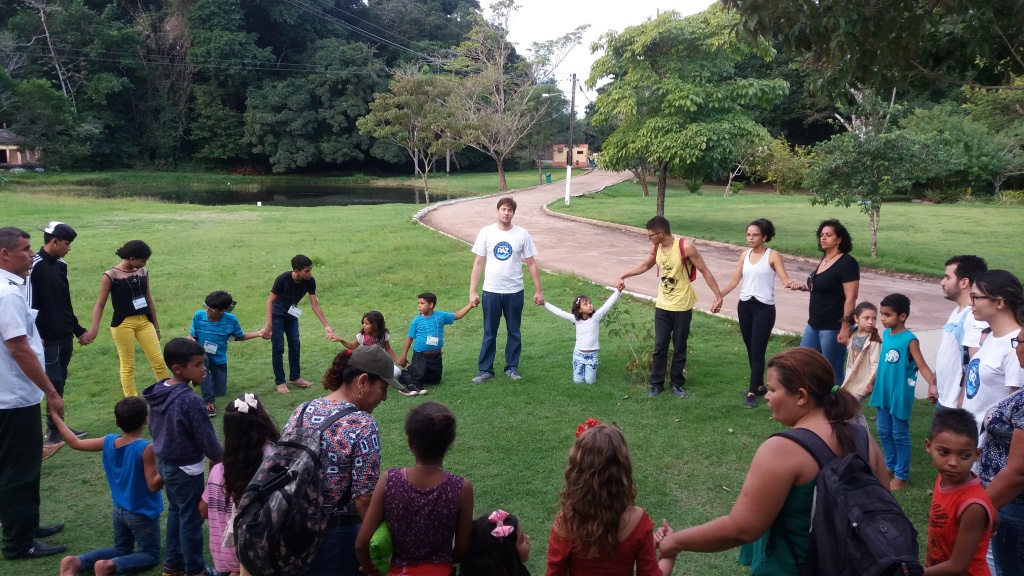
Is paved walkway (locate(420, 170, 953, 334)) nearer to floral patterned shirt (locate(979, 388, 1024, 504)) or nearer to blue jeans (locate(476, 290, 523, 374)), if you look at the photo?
blue jeans (locate(476, 290, 523, 374))

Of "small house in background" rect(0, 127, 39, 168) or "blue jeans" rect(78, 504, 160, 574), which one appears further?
"small house in background" rect(0, 127, 39, 168)

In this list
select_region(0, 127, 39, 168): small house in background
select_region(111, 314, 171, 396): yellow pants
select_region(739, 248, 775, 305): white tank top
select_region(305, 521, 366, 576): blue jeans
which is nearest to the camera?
select_region(305, 521, 366, 576): blue jeans

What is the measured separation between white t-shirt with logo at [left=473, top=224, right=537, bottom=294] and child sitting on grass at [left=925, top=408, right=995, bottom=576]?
16.2ft

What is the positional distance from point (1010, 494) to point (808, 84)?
609 cm

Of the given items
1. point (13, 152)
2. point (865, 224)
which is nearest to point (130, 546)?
point (865, 224)

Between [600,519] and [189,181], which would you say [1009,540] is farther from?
[189,181]

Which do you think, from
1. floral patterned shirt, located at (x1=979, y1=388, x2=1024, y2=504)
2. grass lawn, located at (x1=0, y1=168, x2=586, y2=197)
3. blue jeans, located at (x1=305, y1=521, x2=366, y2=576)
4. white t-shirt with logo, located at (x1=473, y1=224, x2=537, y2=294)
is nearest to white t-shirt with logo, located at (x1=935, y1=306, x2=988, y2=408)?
floral patterned shirt, located at (x1=979, y1=388, x2=1024, y2=504)

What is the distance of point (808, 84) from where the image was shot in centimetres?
809

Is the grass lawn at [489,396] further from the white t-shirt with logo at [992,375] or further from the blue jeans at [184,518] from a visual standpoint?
the white t-shirt with logo at [992,375]

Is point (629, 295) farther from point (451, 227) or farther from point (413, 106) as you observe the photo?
point (413, 106)

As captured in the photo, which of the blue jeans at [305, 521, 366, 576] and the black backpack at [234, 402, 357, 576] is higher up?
the black backpack at [234, 402, 357, 576]

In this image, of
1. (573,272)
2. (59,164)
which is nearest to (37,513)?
(573,272)

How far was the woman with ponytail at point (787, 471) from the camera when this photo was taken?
8.15 ft

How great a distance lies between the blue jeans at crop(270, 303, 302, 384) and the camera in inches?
303
